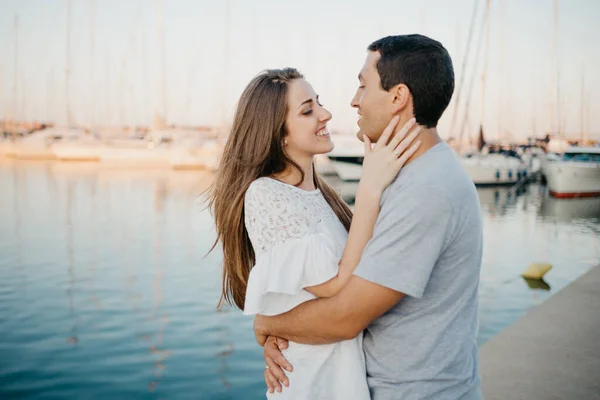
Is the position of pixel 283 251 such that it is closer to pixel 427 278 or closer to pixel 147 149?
pixel 427 278

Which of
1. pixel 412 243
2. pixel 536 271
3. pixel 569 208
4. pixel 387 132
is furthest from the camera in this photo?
pixel 569 208

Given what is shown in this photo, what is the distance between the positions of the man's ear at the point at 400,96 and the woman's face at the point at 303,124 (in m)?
0.79

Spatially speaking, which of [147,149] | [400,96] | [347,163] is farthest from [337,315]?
[147,149]

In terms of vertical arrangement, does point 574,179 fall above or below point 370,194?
below

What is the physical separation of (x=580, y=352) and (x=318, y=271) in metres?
3.57

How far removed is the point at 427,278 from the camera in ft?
6.55

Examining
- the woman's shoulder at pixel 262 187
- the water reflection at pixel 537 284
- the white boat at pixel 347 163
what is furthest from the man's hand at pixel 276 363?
the white boat at pixel 347 163

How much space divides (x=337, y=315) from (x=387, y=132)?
2.26 feet

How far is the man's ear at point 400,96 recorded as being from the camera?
2.21 meters

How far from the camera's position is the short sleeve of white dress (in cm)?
231

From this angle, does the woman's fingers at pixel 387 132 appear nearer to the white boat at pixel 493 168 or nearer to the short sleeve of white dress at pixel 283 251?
the short sleeve of white dress at pixel 283 251

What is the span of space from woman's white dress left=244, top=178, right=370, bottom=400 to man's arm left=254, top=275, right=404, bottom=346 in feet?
0.20

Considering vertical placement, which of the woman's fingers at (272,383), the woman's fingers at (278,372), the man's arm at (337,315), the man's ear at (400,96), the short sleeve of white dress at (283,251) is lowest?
the woman's fingers at (272,383)

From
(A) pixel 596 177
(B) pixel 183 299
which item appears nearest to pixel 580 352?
(B) pixel 183 299
